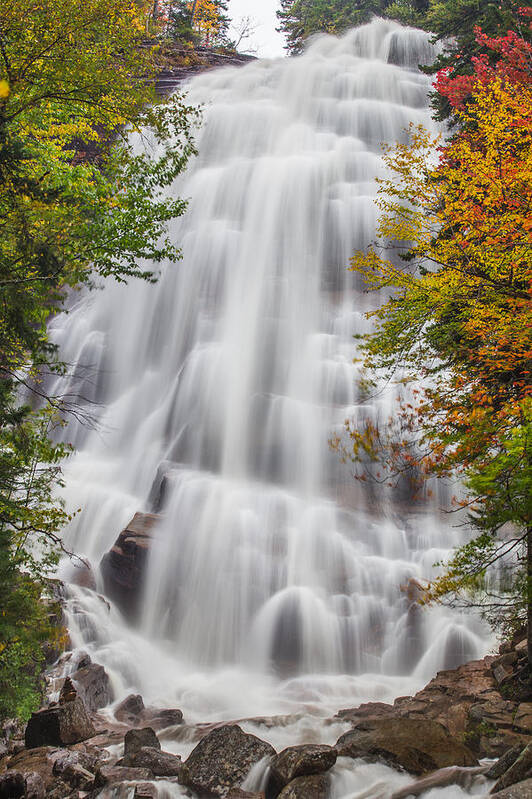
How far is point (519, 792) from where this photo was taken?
470 cm

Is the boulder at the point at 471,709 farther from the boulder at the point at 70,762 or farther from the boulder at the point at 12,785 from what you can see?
the boulder at the point at 12,785

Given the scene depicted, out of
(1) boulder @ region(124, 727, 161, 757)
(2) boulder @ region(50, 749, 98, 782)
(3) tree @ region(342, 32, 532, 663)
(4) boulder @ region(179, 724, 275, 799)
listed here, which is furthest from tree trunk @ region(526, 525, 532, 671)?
(2) boulder @ region(50, 749, 98, 782)

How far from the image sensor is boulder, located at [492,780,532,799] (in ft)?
15.2

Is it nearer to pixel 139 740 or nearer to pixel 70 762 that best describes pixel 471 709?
pixel 139 740

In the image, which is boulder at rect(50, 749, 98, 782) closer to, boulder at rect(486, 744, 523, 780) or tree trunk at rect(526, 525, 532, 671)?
boulder at rect(486, 744, 523, 780)

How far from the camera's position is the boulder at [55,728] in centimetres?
883

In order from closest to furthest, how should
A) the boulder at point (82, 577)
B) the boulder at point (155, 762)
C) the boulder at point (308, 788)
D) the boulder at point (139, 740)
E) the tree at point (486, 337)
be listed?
1. the tree at point (486, 337)
2. the boulder at point (308, 788)
3. the boulder at point (155, 762)
4. the boulder at point (139, 740)
5. the boulder at point (82, 577)

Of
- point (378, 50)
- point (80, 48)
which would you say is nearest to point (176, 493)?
point (80, 48)

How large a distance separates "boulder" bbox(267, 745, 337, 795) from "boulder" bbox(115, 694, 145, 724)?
13.9 feet

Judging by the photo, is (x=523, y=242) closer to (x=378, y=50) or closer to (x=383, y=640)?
(x=383, y=640)

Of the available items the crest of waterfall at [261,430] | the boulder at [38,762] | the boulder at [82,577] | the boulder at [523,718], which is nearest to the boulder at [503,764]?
the boulder at [523,718]

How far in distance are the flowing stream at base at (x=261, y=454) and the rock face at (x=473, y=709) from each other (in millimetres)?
1053

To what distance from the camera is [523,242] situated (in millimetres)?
7145

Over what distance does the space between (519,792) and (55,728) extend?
7.10m
